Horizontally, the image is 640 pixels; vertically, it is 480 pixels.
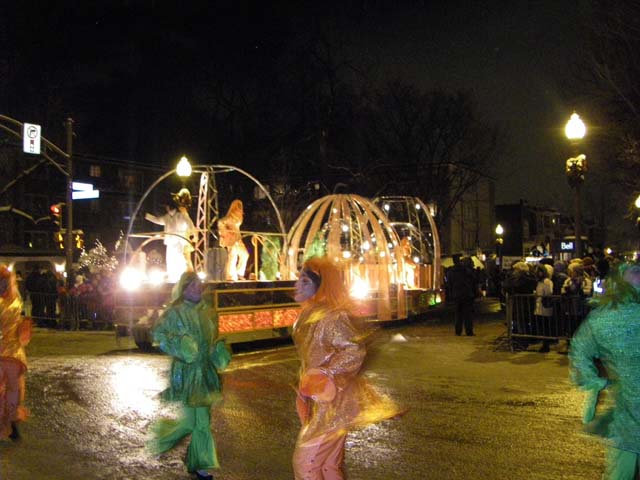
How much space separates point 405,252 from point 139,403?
47.4 ft

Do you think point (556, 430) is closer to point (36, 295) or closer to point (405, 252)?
point (405, 252)

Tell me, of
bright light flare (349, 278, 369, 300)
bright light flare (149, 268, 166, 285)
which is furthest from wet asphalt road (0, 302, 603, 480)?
bright light flare (349, 278, 369, 300)

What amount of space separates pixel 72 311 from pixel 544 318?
13.0 meters

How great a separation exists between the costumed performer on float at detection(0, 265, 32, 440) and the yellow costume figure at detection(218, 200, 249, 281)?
880 cm

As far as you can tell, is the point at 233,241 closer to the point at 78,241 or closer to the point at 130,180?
the point at 78,241

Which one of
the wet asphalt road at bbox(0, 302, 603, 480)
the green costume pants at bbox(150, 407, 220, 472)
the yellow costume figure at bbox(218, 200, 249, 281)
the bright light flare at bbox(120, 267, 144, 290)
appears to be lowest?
the wet asphalt road at bbox(0, 302, 603, 480)

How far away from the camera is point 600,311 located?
14.5 ft

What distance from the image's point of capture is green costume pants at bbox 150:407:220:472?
18.0 feet

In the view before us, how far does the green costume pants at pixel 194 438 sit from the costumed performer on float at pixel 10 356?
1836 mm

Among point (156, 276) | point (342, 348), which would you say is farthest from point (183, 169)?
point (342, 348)

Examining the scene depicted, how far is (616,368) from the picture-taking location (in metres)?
4.23

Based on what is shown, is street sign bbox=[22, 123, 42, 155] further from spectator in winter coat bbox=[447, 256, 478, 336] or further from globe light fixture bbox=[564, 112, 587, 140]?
globe light fixture bbox=[564, 112, 587, 140]

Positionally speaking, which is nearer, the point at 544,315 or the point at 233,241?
the point at 544,315

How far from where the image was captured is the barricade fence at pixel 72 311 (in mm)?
19328
